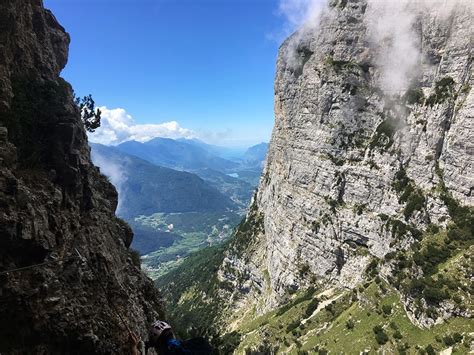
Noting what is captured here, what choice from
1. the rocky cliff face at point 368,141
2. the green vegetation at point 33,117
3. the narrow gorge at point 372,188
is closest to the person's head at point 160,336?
the green vegetation at point 33,117

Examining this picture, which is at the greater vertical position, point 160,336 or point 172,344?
point 172,344

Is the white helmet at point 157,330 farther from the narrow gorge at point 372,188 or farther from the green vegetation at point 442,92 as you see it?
the green vegetation at point 442,92

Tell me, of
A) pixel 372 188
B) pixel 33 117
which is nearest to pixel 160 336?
pixel 33 117

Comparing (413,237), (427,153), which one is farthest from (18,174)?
(427,153)

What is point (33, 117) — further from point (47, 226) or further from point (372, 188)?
point (372, 188)

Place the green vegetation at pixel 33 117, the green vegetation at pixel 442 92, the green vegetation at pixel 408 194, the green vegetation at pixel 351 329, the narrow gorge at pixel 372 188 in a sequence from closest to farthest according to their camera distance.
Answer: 1. the green vegetation at pixel 33 117
2. the green vegetation at pixel 351 329
3. the narrow gorge at pixel 372 188
4. the green vegetation at pixel 442 92
5. the green vegetation at pixel 408 194

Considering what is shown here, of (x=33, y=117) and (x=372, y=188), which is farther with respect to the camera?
(x=372, y=188)

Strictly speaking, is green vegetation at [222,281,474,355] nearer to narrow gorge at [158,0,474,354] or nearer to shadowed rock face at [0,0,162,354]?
narrow gorge at [158,0,474,354]
